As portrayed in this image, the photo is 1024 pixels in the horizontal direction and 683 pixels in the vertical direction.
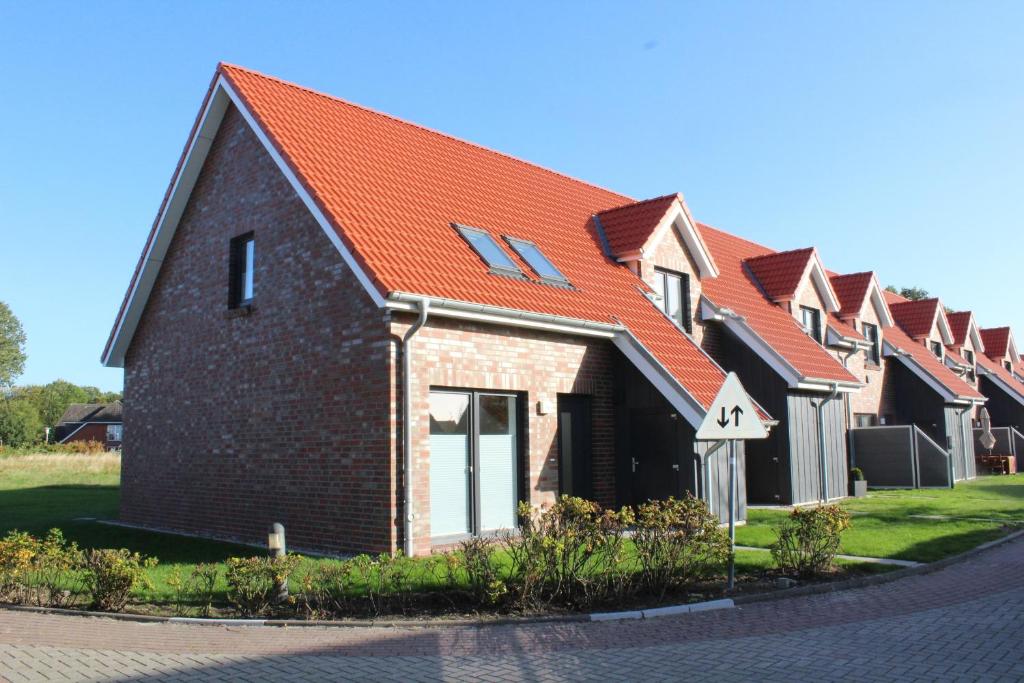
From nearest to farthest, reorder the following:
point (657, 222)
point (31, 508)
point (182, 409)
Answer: point (182, 409) < point (657, 222) < point (31, 508)

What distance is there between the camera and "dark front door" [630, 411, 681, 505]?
14250 millimetres

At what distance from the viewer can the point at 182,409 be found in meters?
15.6

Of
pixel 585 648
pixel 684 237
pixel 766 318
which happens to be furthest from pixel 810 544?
pixel 766 318

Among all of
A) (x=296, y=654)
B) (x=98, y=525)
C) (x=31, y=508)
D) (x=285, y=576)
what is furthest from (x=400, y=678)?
(x=31, y=508)

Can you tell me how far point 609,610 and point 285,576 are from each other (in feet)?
11.3

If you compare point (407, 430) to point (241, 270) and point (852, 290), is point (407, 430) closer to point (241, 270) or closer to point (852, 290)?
point (241, 270)

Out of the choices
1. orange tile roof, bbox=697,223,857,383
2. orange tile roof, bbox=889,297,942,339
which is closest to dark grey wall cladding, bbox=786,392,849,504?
orange tile roof, bbox=697,223,857,383

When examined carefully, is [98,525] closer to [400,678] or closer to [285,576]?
[285,576]

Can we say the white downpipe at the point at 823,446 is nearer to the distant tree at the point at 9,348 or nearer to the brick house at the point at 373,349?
the brick house at the point at 373,349

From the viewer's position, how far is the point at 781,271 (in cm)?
2380

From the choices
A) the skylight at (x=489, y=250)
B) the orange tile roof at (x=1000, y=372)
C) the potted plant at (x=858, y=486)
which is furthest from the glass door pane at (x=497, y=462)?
the orange tile roof at (x=1000, y=372)

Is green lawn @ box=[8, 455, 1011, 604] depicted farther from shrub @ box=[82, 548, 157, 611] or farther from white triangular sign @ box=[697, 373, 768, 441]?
white triangular sign @ box=[697, 373, 768, 441]

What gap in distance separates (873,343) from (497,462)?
20438 mm

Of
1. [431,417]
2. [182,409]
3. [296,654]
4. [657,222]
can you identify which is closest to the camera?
[296,654]
